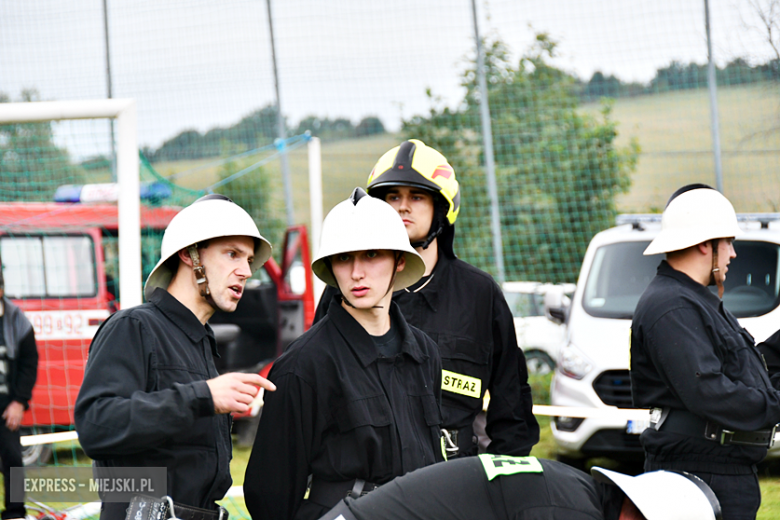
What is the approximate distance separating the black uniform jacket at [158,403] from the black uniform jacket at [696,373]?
5.42 ft

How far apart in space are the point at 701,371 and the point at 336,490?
4.72 feet

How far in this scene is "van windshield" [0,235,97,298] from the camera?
7684 millimetres

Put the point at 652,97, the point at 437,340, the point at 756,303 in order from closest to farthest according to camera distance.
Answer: the point at 437,340 < the point at 756,303 < the point at 652,97

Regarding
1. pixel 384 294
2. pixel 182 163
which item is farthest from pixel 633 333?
pixel 182 163

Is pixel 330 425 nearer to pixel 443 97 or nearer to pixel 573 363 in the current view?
pixel 573 363

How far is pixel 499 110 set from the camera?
34.1 ft

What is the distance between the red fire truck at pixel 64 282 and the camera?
7.57m

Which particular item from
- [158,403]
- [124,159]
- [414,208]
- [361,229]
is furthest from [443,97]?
[158,403]

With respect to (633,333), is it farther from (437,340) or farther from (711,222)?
(437,340)

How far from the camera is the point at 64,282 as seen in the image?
7.87 metres

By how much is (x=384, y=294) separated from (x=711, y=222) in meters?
1.48

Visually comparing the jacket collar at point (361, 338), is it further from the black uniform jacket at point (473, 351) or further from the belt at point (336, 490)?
the black uniform jacket at point (473, 351)

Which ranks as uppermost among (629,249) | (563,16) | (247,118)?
(563,16)

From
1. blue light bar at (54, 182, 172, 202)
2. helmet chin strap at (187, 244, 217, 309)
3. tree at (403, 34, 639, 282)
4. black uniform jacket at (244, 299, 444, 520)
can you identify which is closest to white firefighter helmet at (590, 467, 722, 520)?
black uniform jacket at (244, 299, 444, 520)
